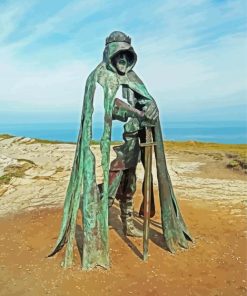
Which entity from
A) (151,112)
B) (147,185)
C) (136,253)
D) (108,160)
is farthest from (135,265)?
(151,112)

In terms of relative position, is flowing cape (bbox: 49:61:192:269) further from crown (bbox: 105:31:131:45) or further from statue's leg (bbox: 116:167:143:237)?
statue's leg (bbox: 116:167:143:237)

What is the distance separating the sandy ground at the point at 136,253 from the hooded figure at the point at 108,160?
32 cm

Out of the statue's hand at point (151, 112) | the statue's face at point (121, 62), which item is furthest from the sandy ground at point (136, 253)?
the statue's face at point (121, 62)

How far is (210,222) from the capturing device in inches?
321

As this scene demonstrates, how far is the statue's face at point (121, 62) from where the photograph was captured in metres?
6.34

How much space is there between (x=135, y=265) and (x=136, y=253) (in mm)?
424

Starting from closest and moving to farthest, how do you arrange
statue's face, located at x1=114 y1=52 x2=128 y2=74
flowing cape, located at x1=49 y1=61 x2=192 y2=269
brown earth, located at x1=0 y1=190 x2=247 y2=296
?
brown earth, located at x1=0 y1=190 x2=247 y2=296, flowing cape, located at x1=49 y1=61 x2=192 y2=269, statue's face, located at x1=114 y1=52 x2=128 y2=74

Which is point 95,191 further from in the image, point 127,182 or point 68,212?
point 127,182

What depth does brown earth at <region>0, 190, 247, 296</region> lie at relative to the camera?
548 centimetres

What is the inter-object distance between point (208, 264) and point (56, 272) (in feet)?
7.07

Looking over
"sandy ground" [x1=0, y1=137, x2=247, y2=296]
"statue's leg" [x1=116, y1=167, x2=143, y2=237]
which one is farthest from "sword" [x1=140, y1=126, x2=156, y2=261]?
"statue's leg" [x1=116, y1=167, x2=143, y2=237]

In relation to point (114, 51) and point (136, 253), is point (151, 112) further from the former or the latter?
point (136, 253)

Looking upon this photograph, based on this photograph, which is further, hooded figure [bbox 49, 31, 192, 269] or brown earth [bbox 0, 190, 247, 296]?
hooded figure [bbox 49, 31, 192, 269]

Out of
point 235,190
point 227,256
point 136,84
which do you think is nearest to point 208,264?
point 227,256
